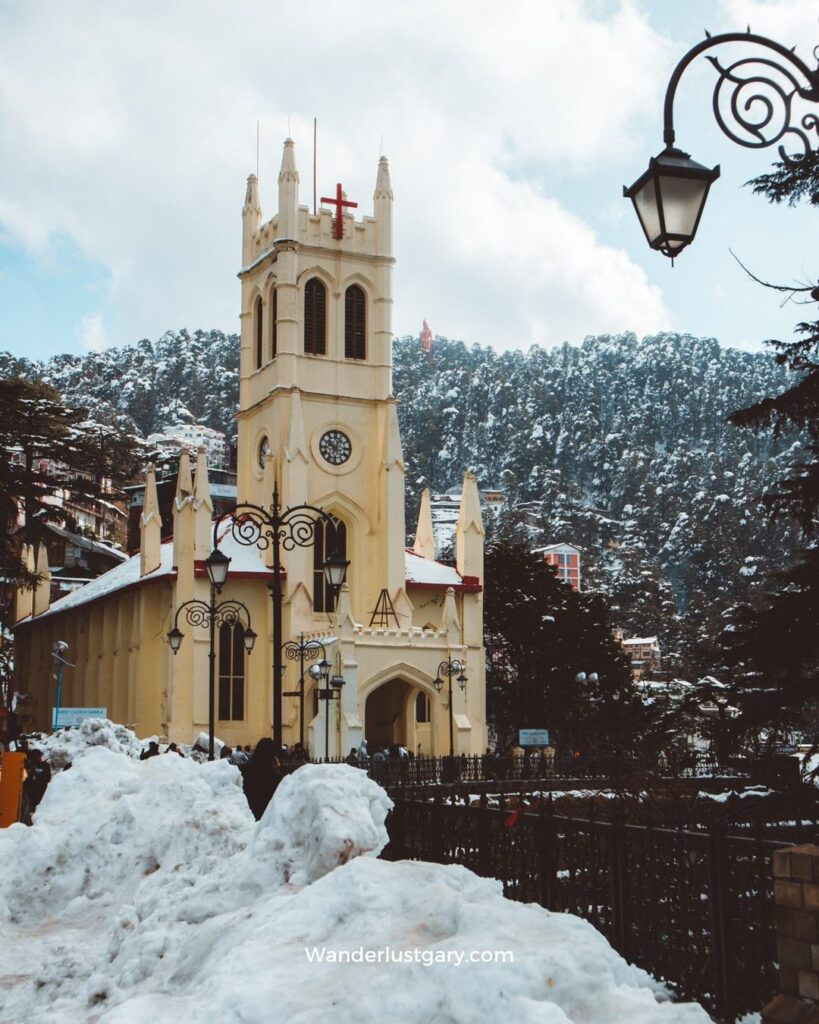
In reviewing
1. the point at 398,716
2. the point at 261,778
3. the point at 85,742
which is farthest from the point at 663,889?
the point at 398,716

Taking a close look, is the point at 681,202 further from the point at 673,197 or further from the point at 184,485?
the point at 184,485

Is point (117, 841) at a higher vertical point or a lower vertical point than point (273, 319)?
lower

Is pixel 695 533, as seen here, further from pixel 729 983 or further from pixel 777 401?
pixel 729 983

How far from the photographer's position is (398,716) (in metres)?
51.0

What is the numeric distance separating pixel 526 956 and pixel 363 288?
51.8 m

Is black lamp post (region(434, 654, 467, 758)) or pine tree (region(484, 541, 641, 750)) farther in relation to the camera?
pine tree (region(484, 541, 641, 750))

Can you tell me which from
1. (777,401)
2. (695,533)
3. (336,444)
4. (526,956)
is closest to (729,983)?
(526,956)

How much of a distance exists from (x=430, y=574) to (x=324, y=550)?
16.4 ft

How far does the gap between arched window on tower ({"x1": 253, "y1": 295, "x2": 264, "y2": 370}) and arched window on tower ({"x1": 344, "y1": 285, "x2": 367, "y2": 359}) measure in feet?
14.7

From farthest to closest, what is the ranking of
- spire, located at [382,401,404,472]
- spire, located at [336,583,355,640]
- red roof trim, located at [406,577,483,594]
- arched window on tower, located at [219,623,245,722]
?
spire, located at [382,401,404,472], red roof trim, located at [406,577,483,594], arched window on tower, located at [219,623,245,722], spire, located at [336,583,355,640]

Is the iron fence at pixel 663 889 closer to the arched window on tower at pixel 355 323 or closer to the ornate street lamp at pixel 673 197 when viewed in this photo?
the ornate street lamp at pixel 673 197

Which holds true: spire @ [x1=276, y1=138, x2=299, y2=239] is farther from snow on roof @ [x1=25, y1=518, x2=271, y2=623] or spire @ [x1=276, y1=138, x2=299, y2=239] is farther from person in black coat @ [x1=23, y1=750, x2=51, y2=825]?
person in black coat @ [x1=23, y1=750, x2=51, y2=825]

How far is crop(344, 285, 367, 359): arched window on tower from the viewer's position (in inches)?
2202

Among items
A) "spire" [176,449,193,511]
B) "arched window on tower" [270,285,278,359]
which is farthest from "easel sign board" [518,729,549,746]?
"arched window on tower" [270,285,278,359]
